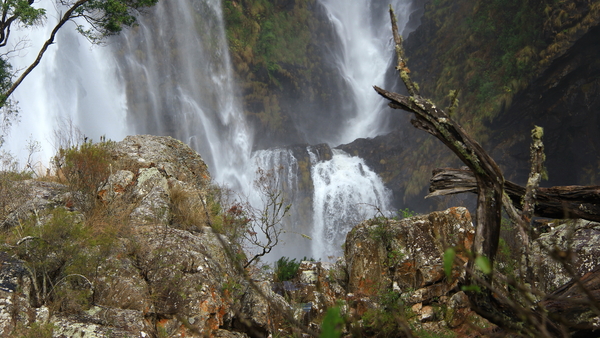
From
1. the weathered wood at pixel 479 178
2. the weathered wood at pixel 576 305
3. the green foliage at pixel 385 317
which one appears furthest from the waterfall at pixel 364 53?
the weathered wood at pixel 576 305

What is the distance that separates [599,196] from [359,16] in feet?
114

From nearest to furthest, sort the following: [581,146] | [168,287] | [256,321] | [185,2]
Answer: [168,287]
[256,321]
[581,146]
[185,2]

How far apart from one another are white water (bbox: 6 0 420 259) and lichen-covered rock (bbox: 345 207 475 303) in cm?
1574

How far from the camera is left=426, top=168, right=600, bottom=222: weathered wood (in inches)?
100

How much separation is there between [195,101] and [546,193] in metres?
27.2

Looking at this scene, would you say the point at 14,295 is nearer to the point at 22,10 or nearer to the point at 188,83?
the point at 22,10

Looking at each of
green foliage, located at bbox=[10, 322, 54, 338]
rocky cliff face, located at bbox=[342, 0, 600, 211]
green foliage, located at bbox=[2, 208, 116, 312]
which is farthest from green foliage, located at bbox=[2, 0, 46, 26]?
rocky cliff face, located at bbox=[342, 0, 600, 211]

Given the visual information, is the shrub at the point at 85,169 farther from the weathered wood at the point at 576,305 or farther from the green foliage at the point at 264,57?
the green foliage at the point at 264,57

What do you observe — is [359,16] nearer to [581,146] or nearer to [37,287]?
[581,146]

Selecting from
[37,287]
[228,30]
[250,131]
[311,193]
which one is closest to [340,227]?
[311,193]

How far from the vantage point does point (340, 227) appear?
23.5 m

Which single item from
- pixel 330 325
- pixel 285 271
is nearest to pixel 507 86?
pixel 285 271

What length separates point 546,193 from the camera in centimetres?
267

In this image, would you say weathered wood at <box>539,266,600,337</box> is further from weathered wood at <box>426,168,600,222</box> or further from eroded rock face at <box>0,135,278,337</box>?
eroded rock face at <box>0,135,278,337</box>
